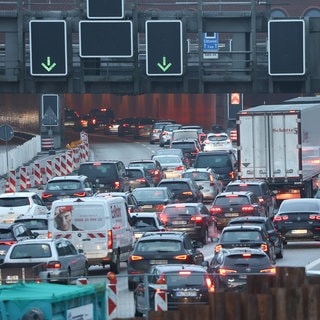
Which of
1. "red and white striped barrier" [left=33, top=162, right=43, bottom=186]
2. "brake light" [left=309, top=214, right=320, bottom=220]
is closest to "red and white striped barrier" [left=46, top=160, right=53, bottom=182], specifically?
"red and white striped barrier" [left=33, top=162, right=43, bottom=186]

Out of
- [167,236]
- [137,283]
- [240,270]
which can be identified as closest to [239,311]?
[137,283]

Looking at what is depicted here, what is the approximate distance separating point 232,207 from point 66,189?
6.23 metres

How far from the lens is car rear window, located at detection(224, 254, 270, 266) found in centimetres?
2958

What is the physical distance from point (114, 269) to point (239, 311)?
711 inches

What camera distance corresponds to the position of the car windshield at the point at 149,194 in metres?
48.9

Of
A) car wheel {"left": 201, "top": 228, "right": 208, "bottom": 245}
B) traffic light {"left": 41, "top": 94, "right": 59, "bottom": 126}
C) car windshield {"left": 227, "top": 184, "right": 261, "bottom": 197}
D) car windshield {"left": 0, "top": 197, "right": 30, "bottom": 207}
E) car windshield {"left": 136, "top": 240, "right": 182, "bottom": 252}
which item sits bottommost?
car wheel {"left": 201, "top": 228, "right": 208, "bottom": 245}

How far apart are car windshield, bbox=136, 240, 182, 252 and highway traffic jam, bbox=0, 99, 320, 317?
0.07 feet

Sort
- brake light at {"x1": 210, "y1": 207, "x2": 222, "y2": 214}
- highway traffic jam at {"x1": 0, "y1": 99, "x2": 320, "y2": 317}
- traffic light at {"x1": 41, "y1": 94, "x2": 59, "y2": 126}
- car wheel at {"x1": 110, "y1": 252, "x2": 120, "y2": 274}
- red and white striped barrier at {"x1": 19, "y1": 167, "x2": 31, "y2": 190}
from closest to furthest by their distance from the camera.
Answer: highway traffic jam at {"x1": 0, "y1": 99, "x2": 320, "y2": 317}
car wheel at {"x1": 110, "y1": 252, "x2": 120, "y2": 274}
brake light at {"x1": 210, "y1": 207, "x2": 222, "y2": 214}
red and white striped barrier at {"x1": 19, "y1": 167, "x2": 31, "y2": 190}
traffic light at {"x1": 41, "y1": 94, "x2": 59, "y2": 126}

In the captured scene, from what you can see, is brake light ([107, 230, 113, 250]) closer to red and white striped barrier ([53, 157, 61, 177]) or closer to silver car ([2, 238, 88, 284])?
silver car ([2, 238, 88, 284])

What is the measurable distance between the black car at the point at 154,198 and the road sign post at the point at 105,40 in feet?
28.7

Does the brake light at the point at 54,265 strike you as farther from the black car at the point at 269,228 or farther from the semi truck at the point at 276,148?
the semi truck at the point at 276,148

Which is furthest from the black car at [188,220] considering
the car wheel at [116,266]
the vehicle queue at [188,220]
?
the car wheel at [116,266]

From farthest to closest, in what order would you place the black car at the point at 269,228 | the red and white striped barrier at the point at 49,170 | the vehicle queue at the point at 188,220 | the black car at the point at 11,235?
the red and white striped barrier at the point at 49,170 < the black car at the point at 269,228 < the black car at the point at 11,235 < the vehicle queue at the point at 188,220

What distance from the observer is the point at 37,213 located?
Answer: 4569cm
